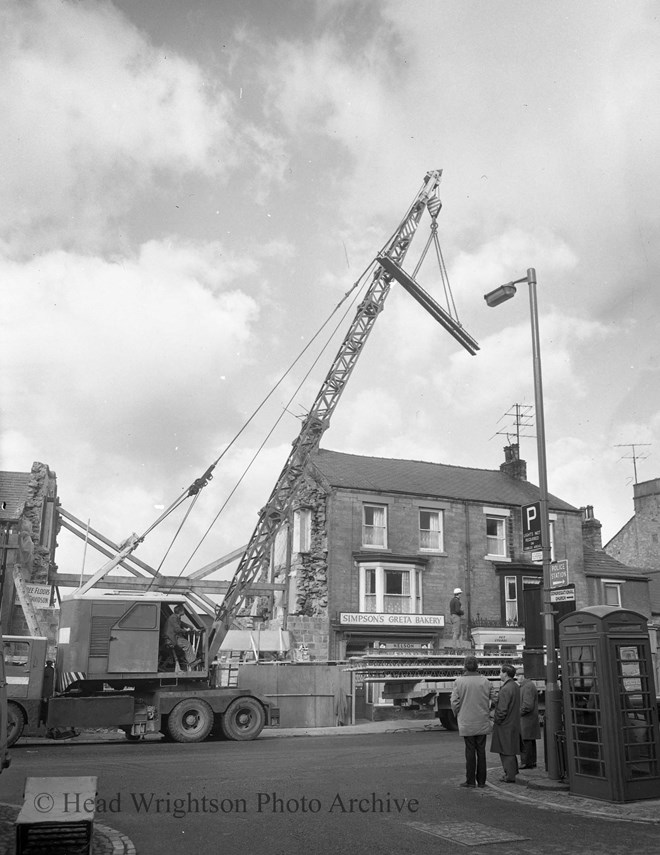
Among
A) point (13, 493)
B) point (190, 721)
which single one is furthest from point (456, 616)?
point (13, 493)

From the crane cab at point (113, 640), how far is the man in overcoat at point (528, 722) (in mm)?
8934

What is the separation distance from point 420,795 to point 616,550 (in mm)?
42248

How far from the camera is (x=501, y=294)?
47.7 feet

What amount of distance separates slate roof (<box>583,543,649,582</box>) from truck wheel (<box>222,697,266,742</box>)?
2136cm

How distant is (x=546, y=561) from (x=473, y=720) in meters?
2.86

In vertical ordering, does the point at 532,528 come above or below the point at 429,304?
below

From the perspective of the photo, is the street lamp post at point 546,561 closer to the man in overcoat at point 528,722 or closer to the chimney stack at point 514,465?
the man in overcoat at point 528,722

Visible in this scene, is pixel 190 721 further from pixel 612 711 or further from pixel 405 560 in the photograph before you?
pixel 405 560

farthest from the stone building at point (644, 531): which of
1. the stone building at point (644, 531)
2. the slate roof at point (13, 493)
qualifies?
the slate roof at point (13, 493)

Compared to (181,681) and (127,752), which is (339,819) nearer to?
(127,752)

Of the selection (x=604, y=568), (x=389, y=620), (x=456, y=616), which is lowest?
(x=389, y=620)

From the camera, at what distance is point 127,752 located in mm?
15641

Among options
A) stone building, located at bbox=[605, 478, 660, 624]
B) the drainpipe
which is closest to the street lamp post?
the drainpipe

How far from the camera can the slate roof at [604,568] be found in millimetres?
36588
